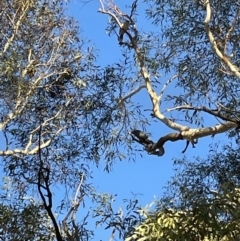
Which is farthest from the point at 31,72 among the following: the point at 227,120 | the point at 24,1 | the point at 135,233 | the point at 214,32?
the point at 135,233

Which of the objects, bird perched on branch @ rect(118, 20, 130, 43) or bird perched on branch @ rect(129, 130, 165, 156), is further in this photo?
bird perched on branch @ rect(118, 20, 130, 43)

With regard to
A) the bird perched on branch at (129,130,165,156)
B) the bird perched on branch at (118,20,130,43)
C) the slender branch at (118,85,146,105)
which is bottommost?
the bird perched on branch at (129,130,165,156)

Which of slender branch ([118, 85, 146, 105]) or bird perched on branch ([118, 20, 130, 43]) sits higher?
bird perched on branch ([118, 20, 130, 43])

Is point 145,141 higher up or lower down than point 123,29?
lower down

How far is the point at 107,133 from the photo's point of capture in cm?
609

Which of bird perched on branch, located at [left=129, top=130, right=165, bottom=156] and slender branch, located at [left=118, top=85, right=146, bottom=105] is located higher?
slender branch, located at [left=118, top=85, right=146, bottom=105]

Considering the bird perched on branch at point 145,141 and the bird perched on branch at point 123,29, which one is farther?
the bird perched on branch at point 123,29

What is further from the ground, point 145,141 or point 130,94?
point 130,94

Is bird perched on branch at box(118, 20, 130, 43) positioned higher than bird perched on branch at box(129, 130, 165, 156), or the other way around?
bird perched on branch at box(118, 20, 130, 43)

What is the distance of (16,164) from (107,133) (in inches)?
38.6

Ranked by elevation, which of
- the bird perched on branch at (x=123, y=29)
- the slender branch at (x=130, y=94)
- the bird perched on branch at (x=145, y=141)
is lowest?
the bird perched on branch at (x=145, y=141)

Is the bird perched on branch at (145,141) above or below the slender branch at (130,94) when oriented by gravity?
below

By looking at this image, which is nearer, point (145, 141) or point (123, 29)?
point (145, 141)

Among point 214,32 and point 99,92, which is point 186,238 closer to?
point 214,32
